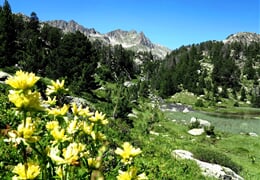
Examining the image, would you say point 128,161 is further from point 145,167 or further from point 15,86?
point 145,167

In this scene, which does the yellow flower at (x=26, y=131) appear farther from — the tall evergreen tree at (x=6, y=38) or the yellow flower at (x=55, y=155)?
the tall evergreen tree at (x=6, y=38)

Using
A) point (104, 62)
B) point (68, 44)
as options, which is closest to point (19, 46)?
point (68, 44)

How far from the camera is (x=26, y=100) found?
2.39 metres

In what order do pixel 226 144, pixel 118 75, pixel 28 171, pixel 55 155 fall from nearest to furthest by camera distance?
1. pixel 28 171
2. pixel 55 155
3. pixel 226 144
4. pixel 118 75

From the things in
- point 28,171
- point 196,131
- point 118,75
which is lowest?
point 196,131

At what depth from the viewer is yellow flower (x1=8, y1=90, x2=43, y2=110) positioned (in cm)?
239

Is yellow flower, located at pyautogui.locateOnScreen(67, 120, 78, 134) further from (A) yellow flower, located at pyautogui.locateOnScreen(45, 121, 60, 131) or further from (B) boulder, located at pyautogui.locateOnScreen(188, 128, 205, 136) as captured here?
(B) boulder, located at pyautogui.locateOnScreen(188, 128, 205, 136)

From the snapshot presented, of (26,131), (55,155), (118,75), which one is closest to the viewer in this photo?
(26,131)

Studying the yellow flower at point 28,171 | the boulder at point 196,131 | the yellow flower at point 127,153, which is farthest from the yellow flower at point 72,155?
the boulder at point 196,131

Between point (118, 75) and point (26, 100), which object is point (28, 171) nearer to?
point (26, 100)

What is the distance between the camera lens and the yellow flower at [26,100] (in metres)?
2.39

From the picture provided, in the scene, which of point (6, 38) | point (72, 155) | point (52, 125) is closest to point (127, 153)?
point (72, 155)

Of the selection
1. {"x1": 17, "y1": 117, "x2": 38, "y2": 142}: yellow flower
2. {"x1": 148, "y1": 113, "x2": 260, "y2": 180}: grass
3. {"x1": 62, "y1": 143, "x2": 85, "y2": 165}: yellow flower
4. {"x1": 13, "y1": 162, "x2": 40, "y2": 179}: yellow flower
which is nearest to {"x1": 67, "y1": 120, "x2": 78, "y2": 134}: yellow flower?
{"x1": 62, "y1": 143, "x2": 85, "y2": 165}: yellow flower

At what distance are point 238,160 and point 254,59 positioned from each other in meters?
156
